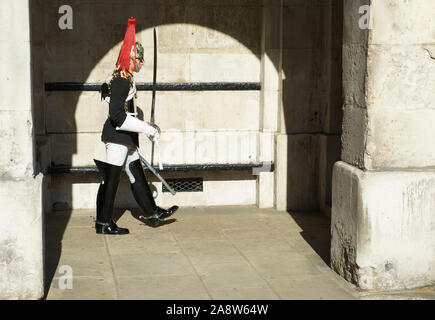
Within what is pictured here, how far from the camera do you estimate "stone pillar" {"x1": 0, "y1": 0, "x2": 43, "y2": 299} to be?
20.0 ft

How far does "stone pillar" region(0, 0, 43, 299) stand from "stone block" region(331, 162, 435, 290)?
2.50 metres

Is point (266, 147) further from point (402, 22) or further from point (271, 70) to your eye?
point (402, 22)

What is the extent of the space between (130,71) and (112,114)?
0.49 meters

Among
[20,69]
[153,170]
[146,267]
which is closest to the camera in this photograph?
[20,69]

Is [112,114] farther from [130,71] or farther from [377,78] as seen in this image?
[377,78]

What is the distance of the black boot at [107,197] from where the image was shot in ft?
27.8

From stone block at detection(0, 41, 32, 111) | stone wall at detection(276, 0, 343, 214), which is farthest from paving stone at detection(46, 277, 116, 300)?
stone wall at detection(276, 0, 343, 214)

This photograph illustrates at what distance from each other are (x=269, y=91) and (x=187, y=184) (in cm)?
145

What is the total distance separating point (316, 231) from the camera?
8891 mm

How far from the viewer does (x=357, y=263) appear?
6746 millimetres

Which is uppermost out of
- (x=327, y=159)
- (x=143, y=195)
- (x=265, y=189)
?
(x=327, y=159)

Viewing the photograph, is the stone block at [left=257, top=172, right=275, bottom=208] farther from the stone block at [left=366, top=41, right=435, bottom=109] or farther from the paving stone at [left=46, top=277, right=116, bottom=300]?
the stone block at [left=366, top=41, right=435, bottom=109]

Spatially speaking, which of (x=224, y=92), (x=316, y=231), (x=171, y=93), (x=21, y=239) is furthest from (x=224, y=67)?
(x=21, y=239)

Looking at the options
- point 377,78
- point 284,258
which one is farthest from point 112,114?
point 377,78
